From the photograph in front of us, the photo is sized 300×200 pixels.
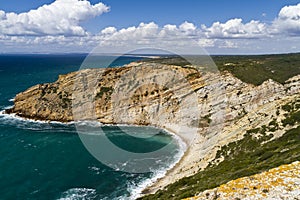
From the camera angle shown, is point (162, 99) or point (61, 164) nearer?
point (61, 164)

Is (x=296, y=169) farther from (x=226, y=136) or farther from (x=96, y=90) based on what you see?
(x=96, y=90)

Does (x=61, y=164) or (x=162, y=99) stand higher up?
(x=162, y=99)

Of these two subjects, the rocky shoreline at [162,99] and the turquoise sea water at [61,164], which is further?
the rocky shoreline at [162,99]

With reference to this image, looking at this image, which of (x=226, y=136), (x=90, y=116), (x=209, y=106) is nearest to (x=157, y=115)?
(x=209, y=106)

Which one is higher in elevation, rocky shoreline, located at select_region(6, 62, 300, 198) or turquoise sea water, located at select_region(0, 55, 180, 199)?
rocky shoreline, located at select_region(6, 62, 300, 198)

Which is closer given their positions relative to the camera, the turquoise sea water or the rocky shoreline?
the turquoise sea water
